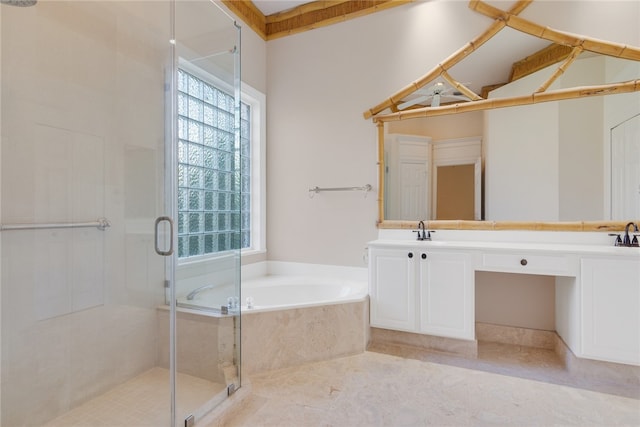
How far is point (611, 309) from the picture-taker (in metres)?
1.82

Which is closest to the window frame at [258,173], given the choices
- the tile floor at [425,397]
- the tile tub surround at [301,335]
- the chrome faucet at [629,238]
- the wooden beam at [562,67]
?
the tile tub surround at [301,335]

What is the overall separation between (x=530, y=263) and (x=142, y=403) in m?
2.37

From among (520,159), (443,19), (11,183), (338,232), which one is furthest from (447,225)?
(11,183)

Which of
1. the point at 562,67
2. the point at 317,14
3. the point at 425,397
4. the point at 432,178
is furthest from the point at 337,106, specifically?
the point at 425,397

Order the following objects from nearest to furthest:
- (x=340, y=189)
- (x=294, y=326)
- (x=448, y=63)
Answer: (x=294, y=326)
(x=448, y=63)
(x=340, y=189)

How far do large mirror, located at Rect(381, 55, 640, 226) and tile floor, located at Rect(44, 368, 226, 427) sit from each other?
1.98 meters

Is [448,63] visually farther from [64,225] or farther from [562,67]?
[64,225]

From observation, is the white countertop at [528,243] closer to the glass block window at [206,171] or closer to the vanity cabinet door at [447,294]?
Answer: the vanity cabinet door at [447,294]

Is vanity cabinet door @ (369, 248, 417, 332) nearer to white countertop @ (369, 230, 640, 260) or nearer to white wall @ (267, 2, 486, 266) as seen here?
white countertop @ (369, 230, 640, 260)

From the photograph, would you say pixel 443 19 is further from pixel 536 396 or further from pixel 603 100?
pixel 536 396

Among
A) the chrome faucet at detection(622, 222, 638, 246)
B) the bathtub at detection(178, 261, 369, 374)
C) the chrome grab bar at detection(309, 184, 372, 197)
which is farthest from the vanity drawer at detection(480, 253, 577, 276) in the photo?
the chrome grab bar at detection(309, 184, 372, 197)

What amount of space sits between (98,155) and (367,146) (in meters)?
2.01

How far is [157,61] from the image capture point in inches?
79.1

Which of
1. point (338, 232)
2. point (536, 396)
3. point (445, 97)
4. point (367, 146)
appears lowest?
point (536, 396)
